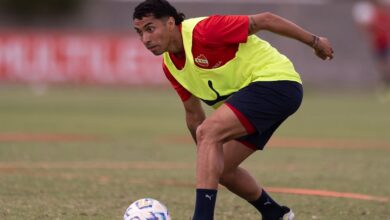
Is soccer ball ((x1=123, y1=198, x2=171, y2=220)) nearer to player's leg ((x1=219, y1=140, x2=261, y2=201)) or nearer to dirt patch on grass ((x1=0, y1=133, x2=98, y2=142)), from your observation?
player's leg ((x1=219, y1=140, x2=261, y2=201))

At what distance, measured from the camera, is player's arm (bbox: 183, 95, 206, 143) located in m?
8.44

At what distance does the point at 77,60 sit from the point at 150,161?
20745 millimetres

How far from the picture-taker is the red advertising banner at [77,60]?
33594mm

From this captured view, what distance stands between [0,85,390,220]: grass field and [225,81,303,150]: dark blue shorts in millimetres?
1283

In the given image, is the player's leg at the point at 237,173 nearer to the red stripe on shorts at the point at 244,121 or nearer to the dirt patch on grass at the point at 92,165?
the red stripe on shorts at the point at 244,121

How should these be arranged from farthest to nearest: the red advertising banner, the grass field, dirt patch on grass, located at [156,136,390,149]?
the red advertising banner, dirt patch on grass, located at [156,136,390,149], the grass field

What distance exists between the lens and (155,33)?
25.9 ft

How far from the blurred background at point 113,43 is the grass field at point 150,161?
23.2 ft

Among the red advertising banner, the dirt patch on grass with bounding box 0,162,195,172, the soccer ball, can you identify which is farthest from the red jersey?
the red advertising banner

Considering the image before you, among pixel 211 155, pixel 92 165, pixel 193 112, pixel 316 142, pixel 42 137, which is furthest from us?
pixel 316 142

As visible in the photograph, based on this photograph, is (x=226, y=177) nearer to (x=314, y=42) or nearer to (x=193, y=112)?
(x=193, y=112)

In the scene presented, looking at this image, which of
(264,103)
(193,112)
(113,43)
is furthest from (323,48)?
(113,43)

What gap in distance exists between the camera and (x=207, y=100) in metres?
8.22

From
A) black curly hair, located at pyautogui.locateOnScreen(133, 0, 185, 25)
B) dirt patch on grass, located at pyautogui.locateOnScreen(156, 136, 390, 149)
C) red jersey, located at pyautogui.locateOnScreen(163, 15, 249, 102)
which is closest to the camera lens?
red jersey, located at pyautogui.locateOnScreen(163, 15, 249, 102)
